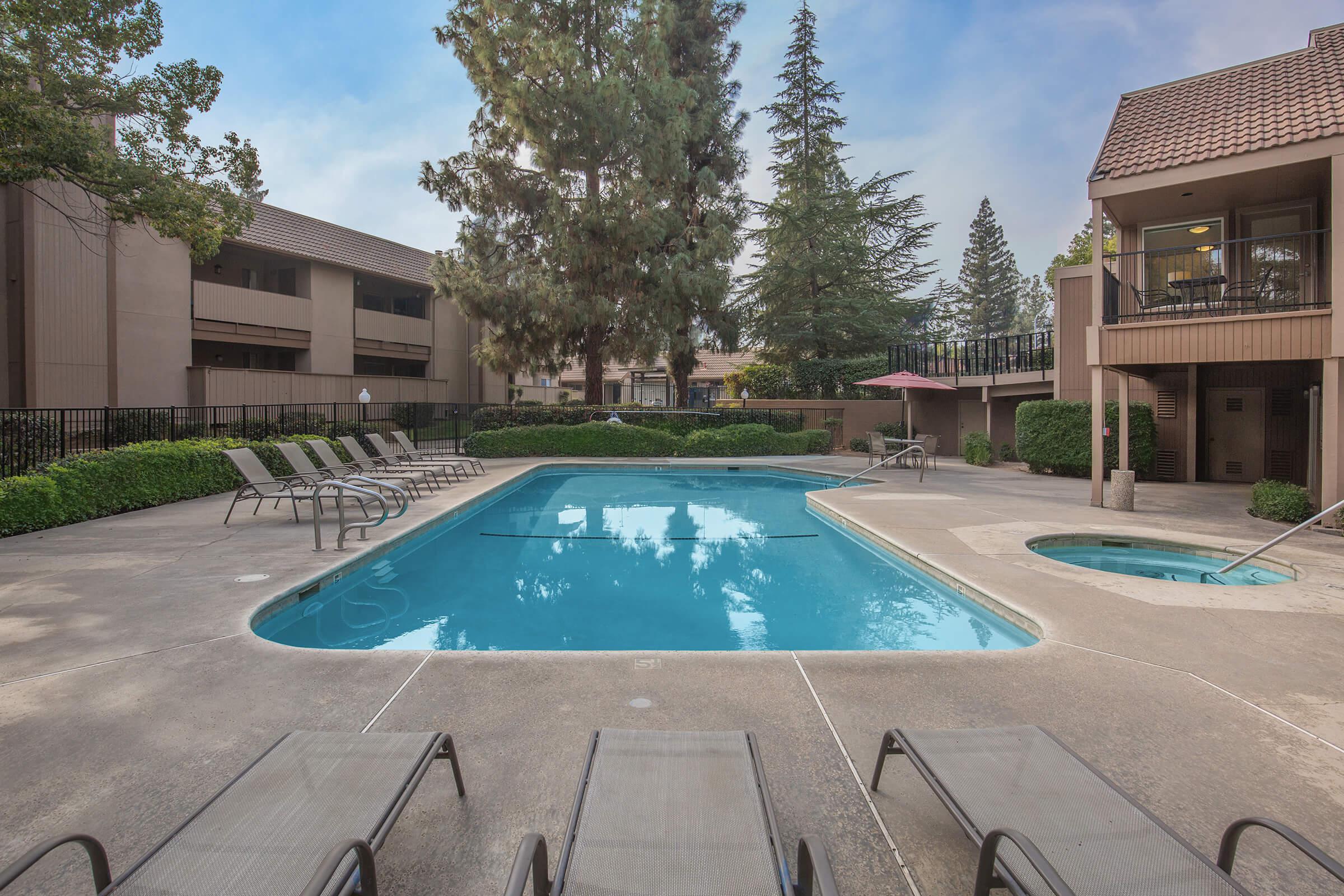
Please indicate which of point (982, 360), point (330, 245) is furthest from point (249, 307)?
point (982, 360)

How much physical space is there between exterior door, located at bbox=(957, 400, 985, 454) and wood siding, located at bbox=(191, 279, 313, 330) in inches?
848

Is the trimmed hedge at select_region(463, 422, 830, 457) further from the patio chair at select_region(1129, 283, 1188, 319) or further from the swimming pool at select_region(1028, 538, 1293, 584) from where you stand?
the swimming pool at select_region(1028, 538, 1293, 584)

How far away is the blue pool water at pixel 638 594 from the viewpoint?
18.8ft

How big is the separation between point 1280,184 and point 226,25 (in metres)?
17.6

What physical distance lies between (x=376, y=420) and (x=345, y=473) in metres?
12.0

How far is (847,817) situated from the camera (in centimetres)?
264

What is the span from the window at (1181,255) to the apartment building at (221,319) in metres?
19.3

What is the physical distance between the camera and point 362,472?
12.5 m

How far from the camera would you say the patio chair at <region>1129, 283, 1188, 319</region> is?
11055mm

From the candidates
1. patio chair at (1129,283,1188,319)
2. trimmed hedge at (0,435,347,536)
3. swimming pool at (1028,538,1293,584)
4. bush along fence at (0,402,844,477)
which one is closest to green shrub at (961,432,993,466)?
bush along fence at (0,402,844,477)

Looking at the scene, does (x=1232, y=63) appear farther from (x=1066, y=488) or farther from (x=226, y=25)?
(x=226, y=25)

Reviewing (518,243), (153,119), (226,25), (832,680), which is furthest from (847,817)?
(518,243)

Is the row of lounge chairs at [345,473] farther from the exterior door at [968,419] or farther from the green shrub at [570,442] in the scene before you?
the exterior door at [968,419]

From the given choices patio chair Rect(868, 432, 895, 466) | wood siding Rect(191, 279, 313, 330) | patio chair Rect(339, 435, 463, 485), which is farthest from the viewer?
wood siding Rect(191, 279, 313, 330)
